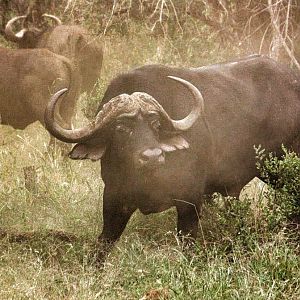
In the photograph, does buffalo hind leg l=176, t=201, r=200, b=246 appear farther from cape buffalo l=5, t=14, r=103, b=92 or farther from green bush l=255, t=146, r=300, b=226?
cape buffalo l=5, t=14, r=103, b=92

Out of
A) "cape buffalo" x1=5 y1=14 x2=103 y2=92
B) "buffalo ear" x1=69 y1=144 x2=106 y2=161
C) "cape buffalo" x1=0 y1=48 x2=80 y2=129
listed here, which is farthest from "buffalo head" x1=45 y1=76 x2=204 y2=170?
"cape buffalo" x1=5 y1=14 x2=103 y2=92

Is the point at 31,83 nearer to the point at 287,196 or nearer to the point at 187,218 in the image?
the point at 187,218

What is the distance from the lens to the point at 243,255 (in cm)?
483

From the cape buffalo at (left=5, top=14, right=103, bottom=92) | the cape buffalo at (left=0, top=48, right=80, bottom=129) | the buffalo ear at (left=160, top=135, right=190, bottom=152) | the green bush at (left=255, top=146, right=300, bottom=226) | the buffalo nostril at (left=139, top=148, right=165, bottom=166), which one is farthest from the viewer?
the cape buffalo at (left=5, top=14, right=103, bottom=92)

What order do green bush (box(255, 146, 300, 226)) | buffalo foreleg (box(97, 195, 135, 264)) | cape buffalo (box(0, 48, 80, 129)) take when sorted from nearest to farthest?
green bush (box(255, 146, 300, 226)) → buffalo foreleg (box(97, 195, 135, 264)) → cape buffalo (box(0, 48, 80, 129))

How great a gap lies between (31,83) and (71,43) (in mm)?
1451

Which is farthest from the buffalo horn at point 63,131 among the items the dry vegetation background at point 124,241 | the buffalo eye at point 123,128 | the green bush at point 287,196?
the green bush at point 287,196

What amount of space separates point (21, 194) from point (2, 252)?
4.34 ft

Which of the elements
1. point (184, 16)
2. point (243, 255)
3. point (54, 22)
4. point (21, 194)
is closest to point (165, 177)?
point (243, 255)

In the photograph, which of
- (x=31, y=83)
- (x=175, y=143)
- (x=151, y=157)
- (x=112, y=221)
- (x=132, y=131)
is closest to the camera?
(x=151, y=157)

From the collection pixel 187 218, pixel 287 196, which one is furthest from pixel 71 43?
pixel 287 196

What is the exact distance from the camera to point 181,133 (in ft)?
17.6

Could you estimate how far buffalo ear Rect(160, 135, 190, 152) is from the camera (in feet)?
17.1

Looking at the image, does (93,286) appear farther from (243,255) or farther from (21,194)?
(21,194)
